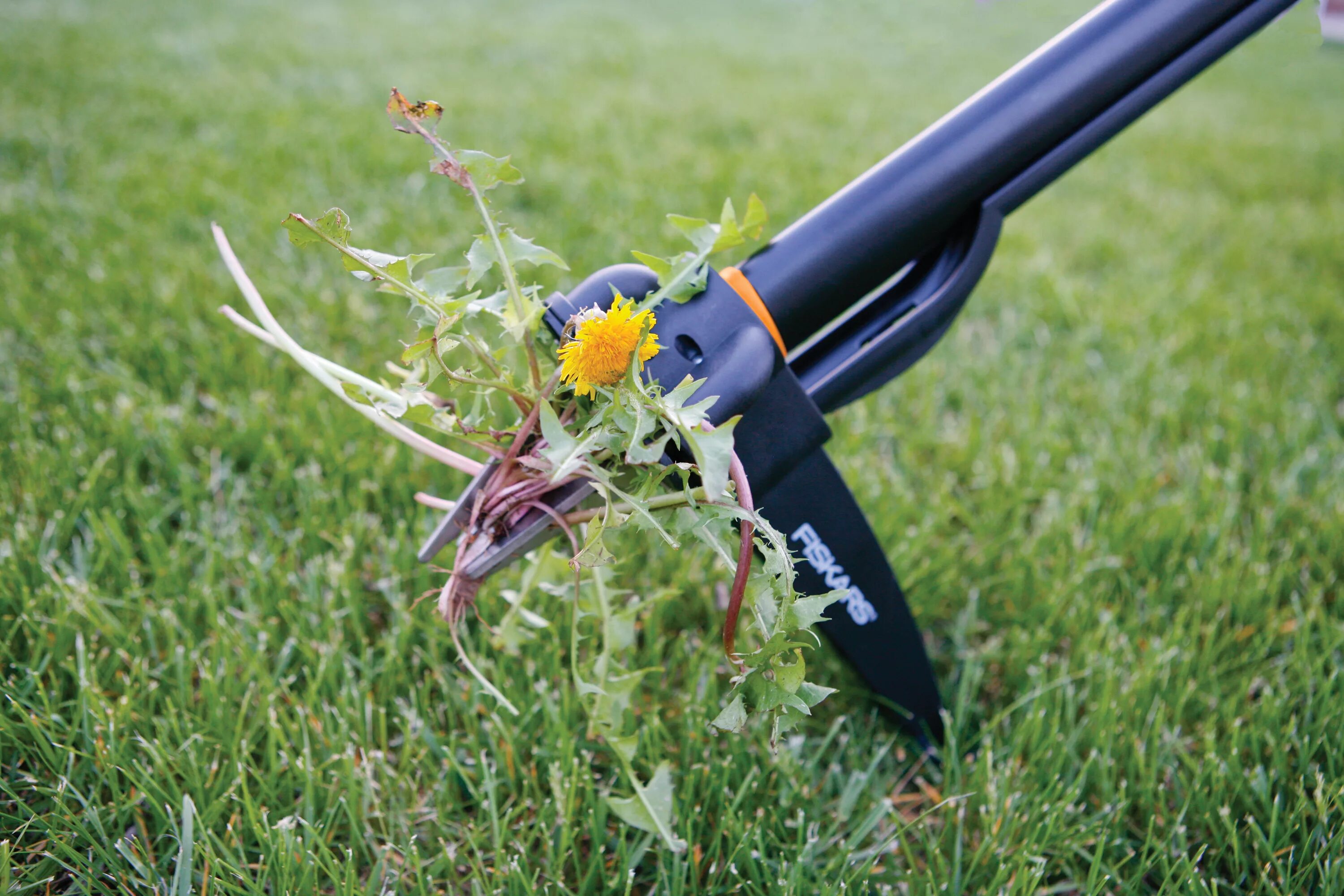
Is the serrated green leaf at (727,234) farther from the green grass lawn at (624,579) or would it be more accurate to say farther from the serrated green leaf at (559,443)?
the green grass lawn at (624,579)

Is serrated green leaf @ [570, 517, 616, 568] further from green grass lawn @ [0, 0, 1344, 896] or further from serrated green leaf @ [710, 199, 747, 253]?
green grass lawn @ [0, 0, 1344, 896]

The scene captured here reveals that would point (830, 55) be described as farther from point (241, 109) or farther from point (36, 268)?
point (36, 268)

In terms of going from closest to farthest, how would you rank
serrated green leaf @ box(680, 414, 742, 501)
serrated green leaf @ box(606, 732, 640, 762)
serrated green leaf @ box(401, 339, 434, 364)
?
serrated green leaf @ box(680, 414, 742, 501)
serrated green leaf @ box(401, 339, 434, 364)
serrated green leaf @ box(606, 732, 640, 762)

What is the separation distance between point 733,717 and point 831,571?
1.18 feet

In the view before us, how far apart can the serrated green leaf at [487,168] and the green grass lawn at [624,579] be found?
2.30ft

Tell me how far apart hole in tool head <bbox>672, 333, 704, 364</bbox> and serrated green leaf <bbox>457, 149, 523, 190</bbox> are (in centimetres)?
24

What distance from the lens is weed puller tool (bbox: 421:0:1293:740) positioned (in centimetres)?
102

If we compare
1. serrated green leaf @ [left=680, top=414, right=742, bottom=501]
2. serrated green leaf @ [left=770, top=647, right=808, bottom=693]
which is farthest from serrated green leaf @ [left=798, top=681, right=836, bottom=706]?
serrated green leaf @ [left=680, top=414, right=742, bottom=501]

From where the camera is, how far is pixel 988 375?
7.55ft

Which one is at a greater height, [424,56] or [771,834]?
[424,56]

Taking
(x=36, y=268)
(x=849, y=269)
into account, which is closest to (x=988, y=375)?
(x=849, y=269)

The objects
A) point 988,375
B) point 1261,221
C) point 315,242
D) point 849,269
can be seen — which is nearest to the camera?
point 315,242

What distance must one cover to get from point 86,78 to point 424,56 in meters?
1.86

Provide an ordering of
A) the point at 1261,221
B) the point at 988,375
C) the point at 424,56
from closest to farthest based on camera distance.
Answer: the point at 988,375
the point at 1261,221
the point at 424,56
